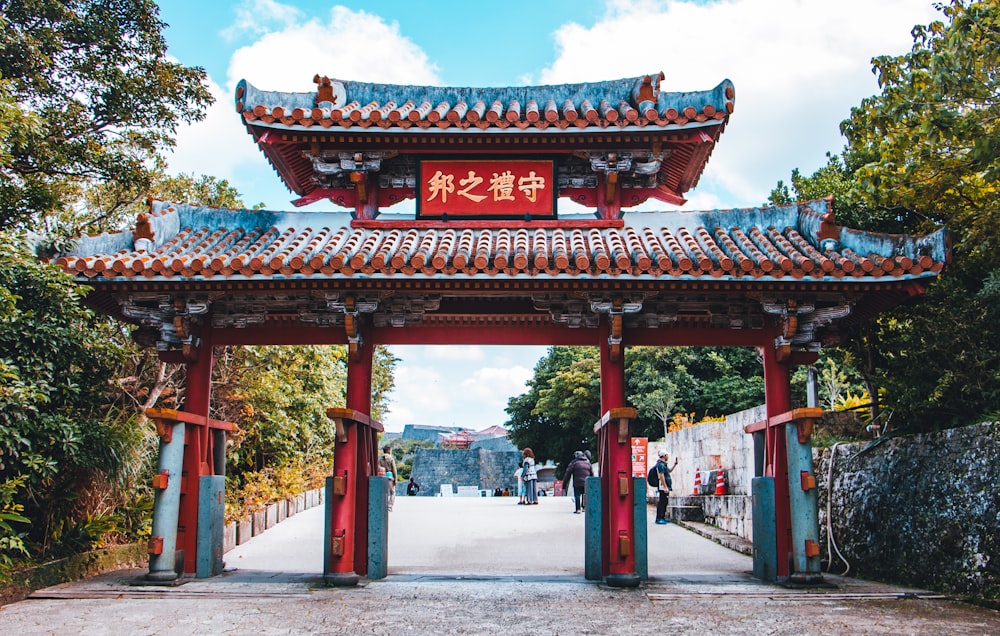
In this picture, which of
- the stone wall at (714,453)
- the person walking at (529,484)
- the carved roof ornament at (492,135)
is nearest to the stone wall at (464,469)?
the person walking at (529,484)

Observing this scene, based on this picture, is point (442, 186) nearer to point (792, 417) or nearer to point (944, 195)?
point (792, 417)

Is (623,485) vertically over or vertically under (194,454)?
under

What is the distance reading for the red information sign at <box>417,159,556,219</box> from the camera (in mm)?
9914

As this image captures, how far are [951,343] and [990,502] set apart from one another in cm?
205

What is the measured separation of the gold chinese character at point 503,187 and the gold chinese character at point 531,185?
110 mm

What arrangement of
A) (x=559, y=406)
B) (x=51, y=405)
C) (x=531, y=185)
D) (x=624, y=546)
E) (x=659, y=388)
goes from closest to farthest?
(x=624, y=546) → (x=51, y=405) → (x=531, y=185) → (x=659, y=388) → (x=559, y=406)

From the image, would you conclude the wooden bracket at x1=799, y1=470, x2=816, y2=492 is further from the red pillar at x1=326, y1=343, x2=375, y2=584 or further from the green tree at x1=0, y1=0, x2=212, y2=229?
the green tree at x1=0, y1=0, x2=212, y2=229

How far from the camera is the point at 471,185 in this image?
9984 millimetres

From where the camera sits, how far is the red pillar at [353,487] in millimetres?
8383

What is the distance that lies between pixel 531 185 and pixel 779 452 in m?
4.36

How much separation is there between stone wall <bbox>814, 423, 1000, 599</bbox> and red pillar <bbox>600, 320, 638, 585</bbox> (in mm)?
3083

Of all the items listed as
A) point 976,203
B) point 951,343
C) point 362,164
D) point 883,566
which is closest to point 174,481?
point 362,164

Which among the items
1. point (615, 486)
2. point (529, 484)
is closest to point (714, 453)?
point (529, 484)

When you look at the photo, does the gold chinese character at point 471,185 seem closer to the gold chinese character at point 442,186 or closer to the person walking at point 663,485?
A: the gold chinese character at point 442,186
